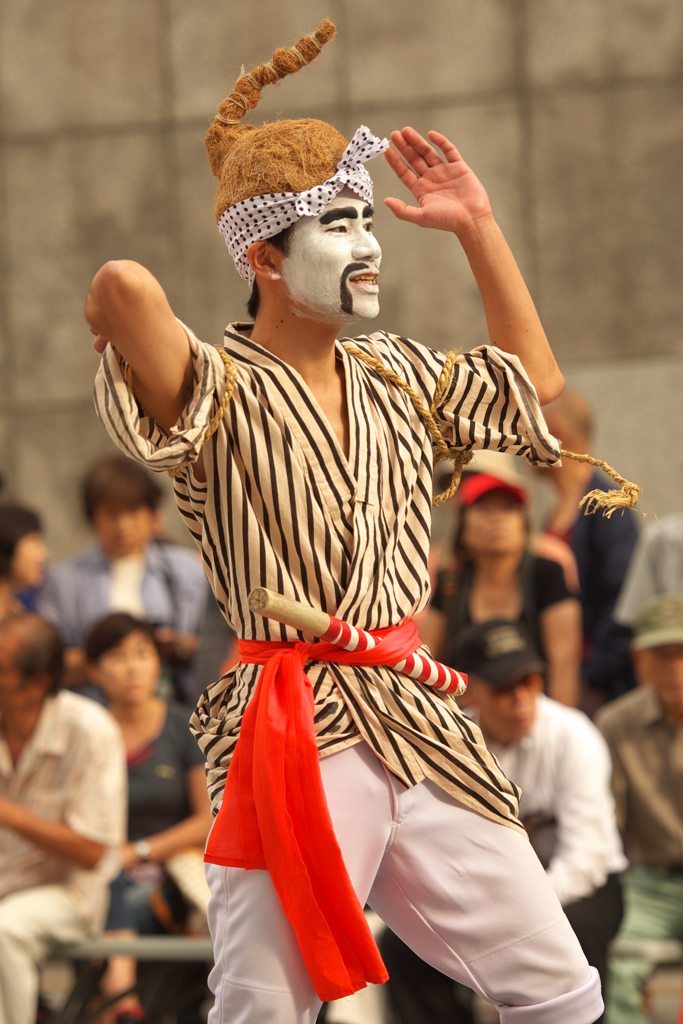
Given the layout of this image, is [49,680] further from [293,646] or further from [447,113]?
[447,113]

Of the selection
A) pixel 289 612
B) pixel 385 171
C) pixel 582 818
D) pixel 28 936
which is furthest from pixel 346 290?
pixel 385 171

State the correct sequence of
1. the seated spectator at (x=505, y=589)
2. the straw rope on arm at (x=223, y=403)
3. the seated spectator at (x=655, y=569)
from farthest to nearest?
the seated spectator at (x=655, y=569) → the seated spectator at (x=505, y=589) → the straw rope on arm at (x=223, y=403)

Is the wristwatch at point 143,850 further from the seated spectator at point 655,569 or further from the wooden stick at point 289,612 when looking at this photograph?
the wooden stick at point 289,612

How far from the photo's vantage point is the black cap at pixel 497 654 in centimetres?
402

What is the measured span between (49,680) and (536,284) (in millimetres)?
3441

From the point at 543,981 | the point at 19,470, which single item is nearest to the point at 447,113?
the point at 19,470

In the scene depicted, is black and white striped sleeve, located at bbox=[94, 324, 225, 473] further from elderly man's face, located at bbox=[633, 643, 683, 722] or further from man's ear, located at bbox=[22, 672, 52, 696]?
elderly man's face, located at bbox=[633, 643, 683, 722]

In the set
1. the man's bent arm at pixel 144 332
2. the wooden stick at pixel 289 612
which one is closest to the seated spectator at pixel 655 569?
the wooden stick at pixel 289 612

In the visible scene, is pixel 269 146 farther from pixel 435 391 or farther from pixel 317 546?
pixel 317 546

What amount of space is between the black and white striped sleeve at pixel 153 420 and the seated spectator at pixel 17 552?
2977 mm

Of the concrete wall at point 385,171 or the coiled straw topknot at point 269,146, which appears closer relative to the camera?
the coiled straw topknot at point 269,146

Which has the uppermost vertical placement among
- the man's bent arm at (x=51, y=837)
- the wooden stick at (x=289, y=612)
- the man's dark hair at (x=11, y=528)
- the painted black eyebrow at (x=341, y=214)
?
the painted black eyebrow at (x=341, y=214)

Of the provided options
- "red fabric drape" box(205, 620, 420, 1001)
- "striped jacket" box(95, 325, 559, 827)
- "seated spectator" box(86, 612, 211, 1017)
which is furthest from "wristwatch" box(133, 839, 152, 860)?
"red fabric drape" box(205, 620, 420, 1001)

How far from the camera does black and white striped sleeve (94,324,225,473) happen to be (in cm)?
186
